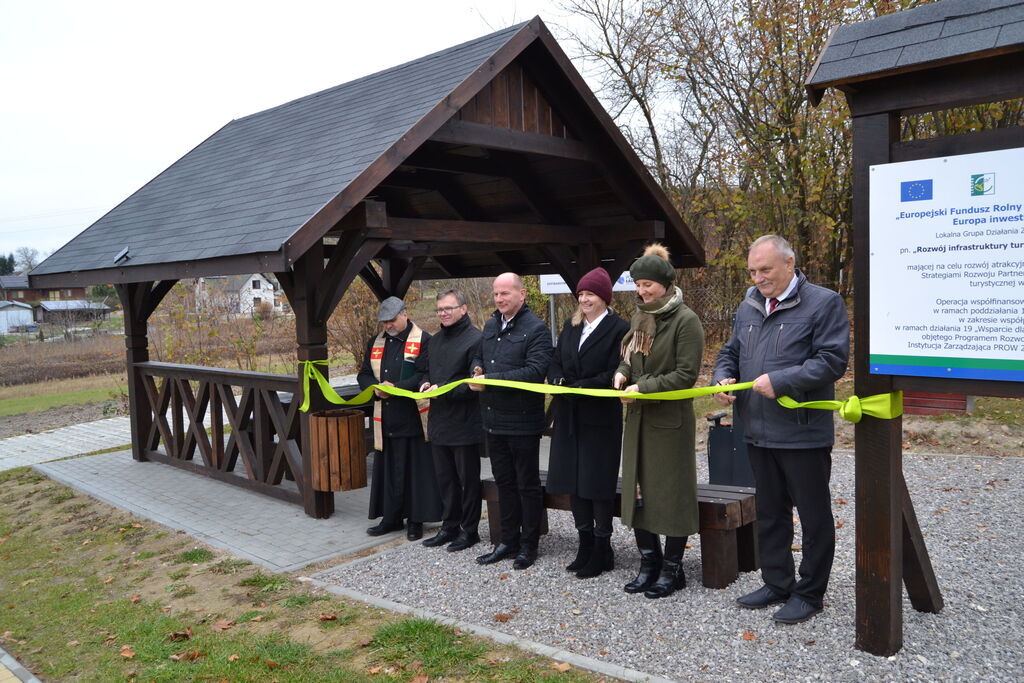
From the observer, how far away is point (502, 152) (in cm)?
854

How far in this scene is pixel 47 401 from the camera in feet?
67.4

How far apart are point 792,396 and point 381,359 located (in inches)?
137

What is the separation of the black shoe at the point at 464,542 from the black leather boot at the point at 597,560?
3.63ft

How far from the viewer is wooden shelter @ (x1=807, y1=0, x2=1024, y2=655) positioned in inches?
135

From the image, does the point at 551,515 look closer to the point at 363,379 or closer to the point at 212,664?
the point at 363,379

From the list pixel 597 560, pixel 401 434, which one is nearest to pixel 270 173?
pixel 401 434

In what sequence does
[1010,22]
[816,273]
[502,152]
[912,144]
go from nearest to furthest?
1. [1010,22]
2. [912,144]
3. [502,152]
4. [816,273]

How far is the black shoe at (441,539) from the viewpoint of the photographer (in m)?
6.16

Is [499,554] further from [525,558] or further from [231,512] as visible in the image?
[231,512]

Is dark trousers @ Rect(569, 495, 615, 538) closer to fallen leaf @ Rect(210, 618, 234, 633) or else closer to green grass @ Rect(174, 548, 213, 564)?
fallen leaf @ Rect(210, 618, 234, 633)

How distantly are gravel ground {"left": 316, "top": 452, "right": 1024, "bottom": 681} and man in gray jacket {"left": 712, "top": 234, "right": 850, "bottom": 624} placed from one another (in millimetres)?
360

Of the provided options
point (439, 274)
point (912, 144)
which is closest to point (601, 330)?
point (912, 144)

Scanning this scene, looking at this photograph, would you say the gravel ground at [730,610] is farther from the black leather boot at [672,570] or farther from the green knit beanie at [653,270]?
the green knit beanie at [653,270]

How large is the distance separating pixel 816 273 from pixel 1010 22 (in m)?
10.7
